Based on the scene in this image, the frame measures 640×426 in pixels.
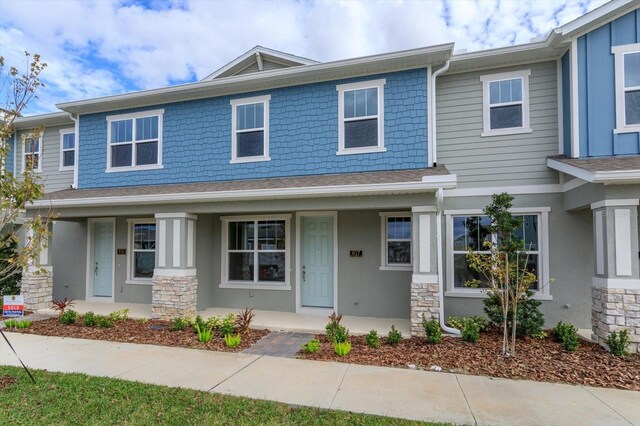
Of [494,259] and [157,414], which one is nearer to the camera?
[157,414]

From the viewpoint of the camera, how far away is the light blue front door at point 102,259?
10758 millimetres

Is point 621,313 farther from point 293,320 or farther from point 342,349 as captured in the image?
point 293,320

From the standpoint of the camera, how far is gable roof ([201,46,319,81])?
31.8 ft

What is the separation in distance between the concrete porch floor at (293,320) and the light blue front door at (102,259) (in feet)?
2.82

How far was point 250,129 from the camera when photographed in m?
9.23

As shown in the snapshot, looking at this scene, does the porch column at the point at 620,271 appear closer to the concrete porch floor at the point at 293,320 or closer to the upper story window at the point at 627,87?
the upper story window at the point at 627,87

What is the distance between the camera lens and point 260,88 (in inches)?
360

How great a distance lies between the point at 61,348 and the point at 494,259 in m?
7.71

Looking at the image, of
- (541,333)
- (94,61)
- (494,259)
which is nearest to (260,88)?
(494,259)

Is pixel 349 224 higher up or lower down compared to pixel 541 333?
higher up

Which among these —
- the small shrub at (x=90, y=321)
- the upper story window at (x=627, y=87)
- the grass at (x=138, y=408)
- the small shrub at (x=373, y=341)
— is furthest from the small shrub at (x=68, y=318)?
the upper story window at (x=627, y=87)

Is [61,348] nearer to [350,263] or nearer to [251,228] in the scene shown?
[251,228]

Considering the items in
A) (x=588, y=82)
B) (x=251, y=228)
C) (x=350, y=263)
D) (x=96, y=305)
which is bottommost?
(x=96, y=305)

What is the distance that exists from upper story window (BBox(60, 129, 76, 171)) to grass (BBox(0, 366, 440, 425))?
8820mm
